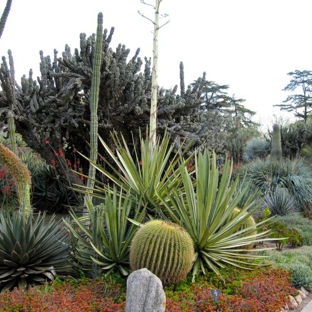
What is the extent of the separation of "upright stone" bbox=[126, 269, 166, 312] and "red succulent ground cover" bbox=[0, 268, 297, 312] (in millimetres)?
556

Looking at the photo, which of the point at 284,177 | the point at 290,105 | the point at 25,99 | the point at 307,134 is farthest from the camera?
the point at 290,105

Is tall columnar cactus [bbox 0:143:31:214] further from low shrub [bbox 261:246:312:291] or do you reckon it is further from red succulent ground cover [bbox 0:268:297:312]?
low shrub [bbox 261:246:312:291]

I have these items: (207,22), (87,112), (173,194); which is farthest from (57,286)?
(207,22)

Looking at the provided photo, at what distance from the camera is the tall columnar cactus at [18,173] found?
5.89 m

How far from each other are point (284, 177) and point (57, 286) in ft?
31.9

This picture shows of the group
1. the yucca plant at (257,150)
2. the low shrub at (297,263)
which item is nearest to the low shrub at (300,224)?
the low shrub at (297,263)

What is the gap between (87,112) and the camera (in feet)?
32.4

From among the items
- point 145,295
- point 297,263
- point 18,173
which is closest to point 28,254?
point 18,173

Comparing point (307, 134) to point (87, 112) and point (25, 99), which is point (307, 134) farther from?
point (25, 99)

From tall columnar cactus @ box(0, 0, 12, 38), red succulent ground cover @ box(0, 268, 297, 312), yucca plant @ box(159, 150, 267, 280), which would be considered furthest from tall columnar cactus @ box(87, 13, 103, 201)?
red succulent ground cover @ box(0, 268, 297, 312)

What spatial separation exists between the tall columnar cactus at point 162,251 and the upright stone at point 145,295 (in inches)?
39.6

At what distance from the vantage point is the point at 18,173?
19.8 ft

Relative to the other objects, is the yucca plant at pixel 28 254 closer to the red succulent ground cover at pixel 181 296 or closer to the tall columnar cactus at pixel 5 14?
the red succulent ground cover at pixel 181 296

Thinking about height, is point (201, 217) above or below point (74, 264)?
above
